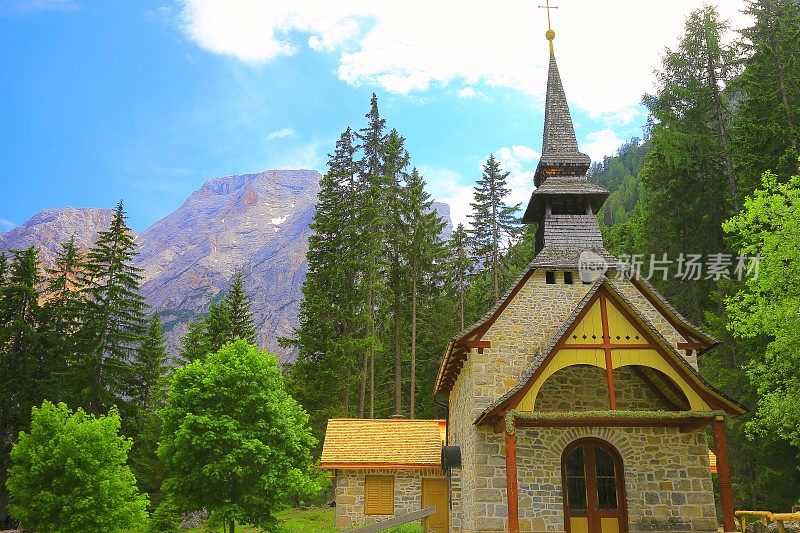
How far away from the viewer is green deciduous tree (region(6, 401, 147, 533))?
17.3 m

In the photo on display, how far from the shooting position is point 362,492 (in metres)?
20.0

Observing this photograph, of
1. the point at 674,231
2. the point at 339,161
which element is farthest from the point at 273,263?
the point at 674,231

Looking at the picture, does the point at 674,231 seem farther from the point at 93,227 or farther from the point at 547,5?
the point at 93,227

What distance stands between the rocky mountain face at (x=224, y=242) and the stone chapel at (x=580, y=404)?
261 ft

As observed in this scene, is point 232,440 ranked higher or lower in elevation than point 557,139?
lower

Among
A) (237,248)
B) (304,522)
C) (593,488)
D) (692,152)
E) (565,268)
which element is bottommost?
(304,522)

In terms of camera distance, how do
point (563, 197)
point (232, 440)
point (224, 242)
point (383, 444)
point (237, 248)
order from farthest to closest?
point (224, 242)
point (237, 248)
point (383, 444)
point (563, 197)
point (232, 440)

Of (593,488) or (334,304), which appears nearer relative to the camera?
(593,488)

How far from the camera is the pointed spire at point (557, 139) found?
1981 cm

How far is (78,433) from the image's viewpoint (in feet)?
59.1

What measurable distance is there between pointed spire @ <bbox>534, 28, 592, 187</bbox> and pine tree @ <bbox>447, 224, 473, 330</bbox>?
54.5 ft

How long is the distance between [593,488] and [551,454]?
1.44 metres

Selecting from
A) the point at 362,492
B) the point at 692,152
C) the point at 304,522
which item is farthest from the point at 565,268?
the point at 304,522

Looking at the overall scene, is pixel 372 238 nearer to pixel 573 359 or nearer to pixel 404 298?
pixel 404 298
